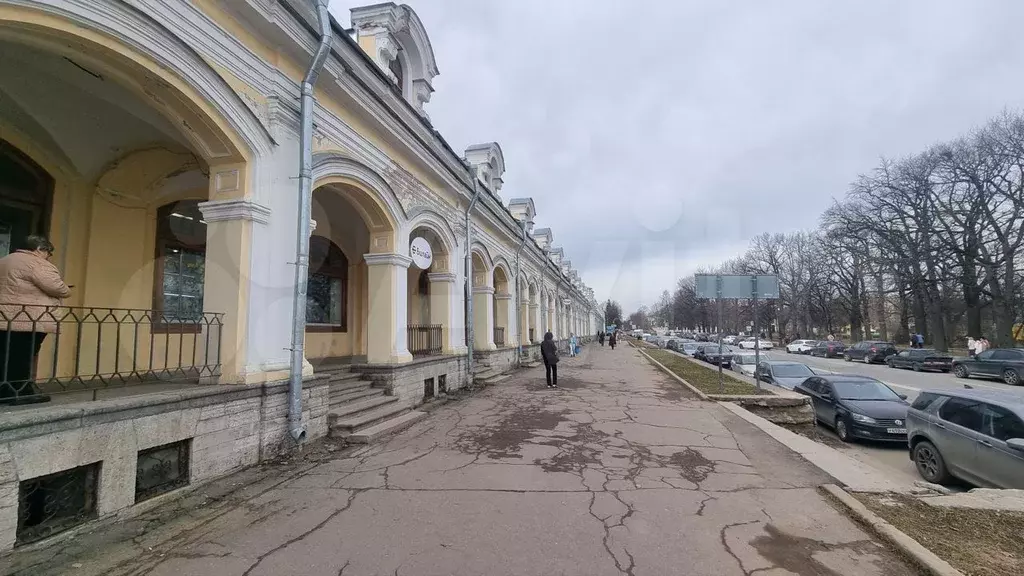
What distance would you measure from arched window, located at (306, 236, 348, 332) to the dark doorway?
4699 millimetres

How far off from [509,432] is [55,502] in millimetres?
5338

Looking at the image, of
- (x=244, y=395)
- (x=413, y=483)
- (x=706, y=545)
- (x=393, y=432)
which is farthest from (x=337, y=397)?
(x=706, y=545)

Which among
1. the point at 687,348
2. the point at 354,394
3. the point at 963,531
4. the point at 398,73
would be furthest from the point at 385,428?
the point at 687,348

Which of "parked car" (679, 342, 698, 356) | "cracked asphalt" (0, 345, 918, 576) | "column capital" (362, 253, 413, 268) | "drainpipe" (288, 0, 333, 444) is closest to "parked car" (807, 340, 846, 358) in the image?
"parked car" (679, 342, 698, 356)

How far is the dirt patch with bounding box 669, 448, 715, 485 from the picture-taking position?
212 inches

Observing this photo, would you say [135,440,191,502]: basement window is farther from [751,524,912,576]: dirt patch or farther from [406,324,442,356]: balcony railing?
[406,324,442,356]: balcony railing

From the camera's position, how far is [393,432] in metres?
7.38

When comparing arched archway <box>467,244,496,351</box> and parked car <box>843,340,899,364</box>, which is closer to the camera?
arched archway <box>467,244,496,351</box>

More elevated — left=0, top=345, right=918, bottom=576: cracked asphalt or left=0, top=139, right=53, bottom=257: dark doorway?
left=0, top=139, right=53, bottom=257: dark doorway

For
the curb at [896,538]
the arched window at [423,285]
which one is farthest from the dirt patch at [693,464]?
the arched window at [423,285]

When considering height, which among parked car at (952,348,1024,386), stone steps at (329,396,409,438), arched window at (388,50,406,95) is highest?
arched window at (388,50,406,95)

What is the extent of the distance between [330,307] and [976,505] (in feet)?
37.9

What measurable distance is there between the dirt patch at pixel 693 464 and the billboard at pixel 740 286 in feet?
20.3

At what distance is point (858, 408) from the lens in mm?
9023
